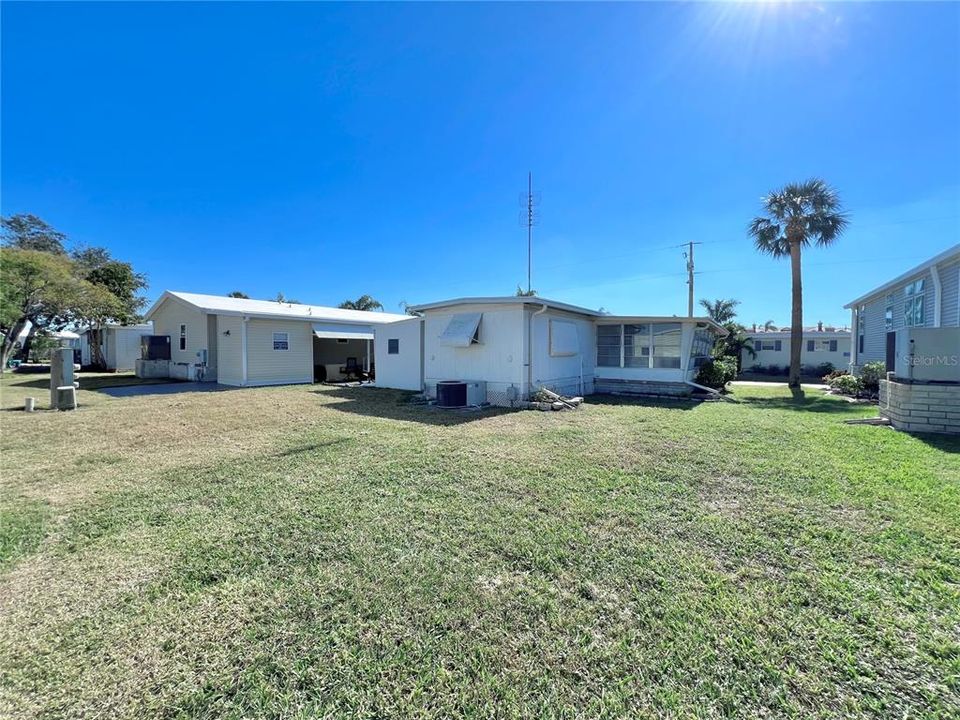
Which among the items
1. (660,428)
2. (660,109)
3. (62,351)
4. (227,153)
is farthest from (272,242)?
(660,428)

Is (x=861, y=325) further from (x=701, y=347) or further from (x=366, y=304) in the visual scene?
(x=366, y=304)

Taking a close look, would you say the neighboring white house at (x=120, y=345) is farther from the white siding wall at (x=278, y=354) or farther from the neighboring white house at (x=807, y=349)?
the neighboring white house at (x=807, y=349)

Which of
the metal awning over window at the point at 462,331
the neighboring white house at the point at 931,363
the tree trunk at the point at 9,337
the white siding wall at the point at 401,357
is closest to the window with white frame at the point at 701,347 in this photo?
the neighboring white house at the point at 931,363

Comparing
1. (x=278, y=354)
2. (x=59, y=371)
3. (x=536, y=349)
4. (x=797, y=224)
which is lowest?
(x=59, y=371)

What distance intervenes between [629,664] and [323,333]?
58.3 ft

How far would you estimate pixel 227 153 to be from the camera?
15523 millimetres

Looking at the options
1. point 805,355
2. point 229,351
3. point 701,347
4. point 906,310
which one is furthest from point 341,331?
point 805,355

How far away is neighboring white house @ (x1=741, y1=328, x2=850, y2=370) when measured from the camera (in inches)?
1057

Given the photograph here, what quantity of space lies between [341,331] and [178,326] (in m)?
7.67

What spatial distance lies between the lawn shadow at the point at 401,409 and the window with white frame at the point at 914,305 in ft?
44.7

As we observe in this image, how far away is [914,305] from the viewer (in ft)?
43.7

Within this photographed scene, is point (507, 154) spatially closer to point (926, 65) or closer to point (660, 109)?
point (660, 109)

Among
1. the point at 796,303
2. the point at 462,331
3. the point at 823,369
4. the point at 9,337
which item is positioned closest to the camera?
the point at 462,331

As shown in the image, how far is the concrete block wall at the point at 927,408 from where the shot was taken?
7082 mm
